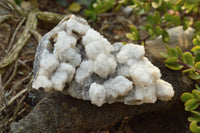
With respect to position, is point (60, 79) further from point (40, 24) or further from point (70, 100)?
point (40, 24)

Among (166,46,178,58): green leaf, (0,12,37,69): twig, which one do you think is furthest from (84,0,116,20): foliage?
(166,46,178,58): green leaf

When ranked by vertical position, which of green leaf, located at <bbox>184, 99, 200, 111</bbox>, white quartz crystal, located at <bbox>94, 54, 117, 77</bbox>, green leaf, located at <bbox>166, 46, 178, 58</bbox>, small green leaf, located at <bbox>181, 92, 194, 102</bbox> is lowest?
green leaf, located at <bbox>184, 99, 200, 111</bbox>

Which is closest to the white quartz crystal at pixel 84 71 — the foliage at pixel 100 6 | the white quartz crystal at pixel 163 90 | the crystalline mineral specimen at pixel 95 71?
the crystalline mineral specimen at pixel 95 71

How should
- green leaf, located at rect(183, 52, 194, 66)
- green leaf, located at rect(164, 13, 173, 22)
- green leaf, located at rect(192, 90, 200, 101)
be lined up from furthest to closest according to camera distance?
green leaf, located at rect(164, 13, 173, 22) → green leaf, located at rect(183, 52, 194, 66) → green leaf, located at rect(192, 90, 200, 101)

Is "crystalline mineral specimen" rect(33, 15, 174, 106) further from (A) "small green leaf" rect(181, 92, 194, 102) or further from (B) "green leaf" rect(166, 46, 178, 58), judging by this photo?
(B) "green leaf" rect(166, 46, 178, 58)

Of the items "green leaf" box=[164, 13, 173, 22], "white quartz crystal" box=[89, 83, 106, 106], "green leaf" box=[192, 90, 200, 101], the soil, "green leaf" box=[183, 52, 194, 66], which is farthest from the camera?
"green leaf" box=[164, 13, 173, 22]

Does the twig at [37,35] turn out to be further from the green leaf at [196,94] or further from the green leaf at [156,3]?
the green leaf at [196,94]

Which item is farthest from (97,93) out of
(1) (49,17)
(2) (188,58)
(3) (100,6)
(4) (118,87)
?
(3) (100,6)
